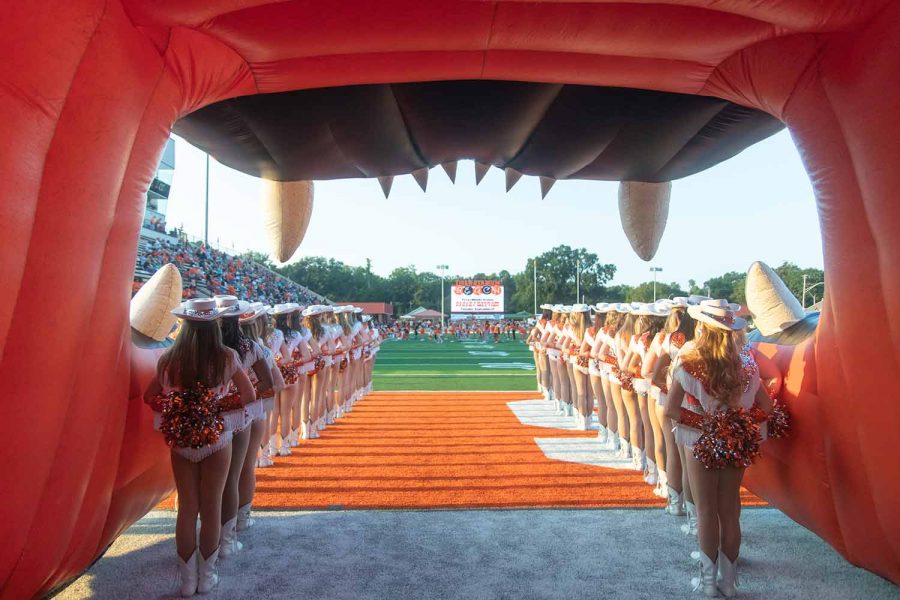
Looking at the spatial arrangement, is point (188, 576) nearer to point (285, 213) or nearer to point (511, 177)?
point (285, 213)

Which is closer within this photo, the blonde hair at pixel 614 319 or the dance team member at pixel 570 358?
the blonde hair at pixel 614 319

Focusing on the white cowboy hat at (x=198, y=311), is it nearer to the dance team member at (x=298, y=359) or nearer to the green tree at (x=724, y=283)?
the dance team member at (x=298, y=359)

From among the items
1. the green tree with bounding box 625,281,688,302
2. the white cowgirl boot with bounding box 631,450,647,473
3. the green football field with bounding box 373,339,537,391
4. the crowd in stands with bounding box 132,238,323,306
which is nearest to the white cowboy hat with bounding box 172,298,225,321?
the white cowgirl boot with bounding box 631,450,647,473

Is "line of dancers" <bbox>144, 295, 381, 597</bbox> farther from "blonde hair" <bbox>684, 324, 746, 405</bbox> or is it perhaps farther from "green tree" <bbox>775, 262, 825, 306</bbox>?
"green tree" <bbox>775, 262, 825, 306</bbox>

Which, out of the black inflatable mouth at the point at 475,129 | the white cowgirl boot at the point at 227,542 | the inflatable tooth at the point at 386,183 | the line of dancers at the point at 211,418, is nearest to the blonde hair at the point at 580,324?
the black inflatable mouth at the point at 475,129

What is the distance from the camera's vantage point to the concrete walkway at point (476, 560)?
3367 mm

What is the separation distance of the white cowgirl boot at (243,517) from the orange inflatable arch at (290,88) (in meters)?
0.74

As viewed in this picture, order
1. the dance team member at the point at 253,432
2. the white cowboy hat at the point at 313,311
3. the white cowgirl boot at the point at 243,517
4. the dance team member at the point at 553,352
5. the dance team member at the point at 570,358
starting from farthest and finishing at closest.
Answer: the dance team member at the point at 553,352, the dance team member at the point at 570,358, the white cowboy hat at the point at 313,311, the white cowgirl boot at the point at 243,517, the dance team member at the point at 253,432

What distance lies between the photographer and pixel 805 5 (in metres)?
2.56

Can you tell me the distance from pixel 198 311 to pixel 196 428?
669mm

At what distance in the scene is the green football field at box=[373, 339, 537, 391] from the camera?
1336cm

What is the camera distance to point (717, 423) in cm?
333

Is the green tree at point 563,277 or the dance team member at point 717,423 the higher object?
the green tree at point 563,277

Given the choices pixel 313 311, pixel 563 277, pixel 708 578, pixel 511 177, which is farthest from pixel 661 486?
pixel 563 277
